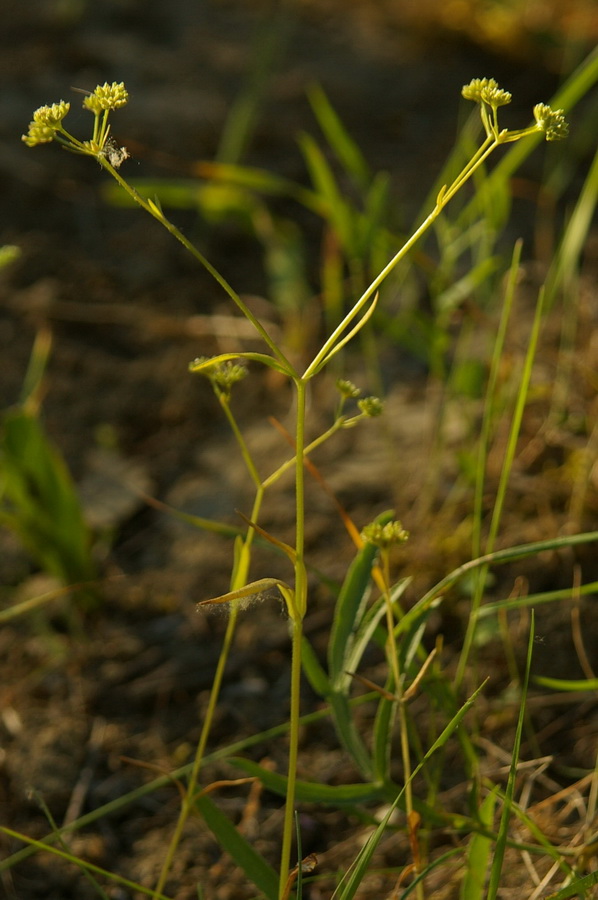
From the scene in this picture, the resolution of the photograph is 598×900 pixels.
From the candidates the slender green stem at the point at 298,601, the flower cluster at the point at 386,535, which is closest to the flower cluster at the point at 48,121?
the slender green stem at the point at 298,601

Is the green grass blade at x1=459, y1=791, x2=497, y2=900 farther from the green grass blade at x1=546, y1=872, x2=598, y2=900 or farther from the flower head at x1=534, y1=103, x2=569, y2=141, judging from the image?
the flower head at x1=534, y1=103, x2=569, y2=141

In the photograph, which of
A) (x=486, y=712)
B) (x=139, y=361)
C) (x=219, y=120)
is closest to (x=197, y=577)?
(x=486, y=712)

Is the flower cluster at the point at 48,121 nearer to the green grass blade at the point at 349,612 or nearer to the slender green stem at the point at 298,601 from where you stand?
the slender green stem at the point at 298,601

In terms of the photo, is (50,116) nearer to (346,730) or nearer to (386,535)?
(386,535)

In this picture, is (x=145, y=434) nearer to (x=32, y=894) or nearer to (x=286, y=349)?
(x=286, y=349)

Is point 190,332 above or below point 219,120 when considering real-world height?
below

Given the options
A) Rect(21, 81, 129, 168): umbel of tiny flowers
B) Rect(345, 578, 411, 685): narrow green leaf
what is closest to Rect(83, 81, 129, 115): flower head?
Rect(21, 81, 129, 168): umbel of tiny flowers
